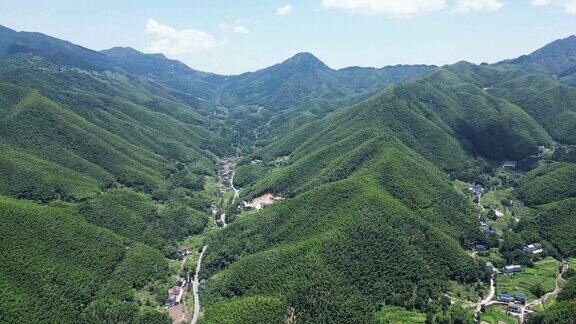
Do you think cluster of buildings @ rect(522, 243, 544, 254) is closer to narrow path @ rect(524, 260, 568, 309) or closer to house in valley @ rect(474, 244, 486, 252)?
narrow path @ rect(524, 260, 568, 309)

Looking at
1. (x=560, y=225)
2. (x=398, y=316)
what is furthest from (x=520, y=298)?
(x=560, y=225)

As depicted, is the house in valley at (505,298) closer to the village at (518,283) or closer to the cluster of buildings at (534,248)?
the village at (518,283)

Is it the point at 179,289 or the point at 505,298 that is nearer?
the point at 505,298

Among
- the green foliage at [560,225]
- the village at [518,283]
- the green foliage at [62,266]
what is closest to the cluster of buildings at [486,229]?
the village at [518,283]

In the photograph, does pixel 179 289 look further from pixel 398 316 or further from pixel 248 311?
pixel 398 316

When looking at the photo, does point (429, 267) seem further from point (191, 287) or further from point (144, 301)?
point (144, 301)

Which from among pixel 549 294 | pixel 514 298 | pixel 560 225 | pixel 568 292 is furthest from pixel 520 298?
pixel 560 225

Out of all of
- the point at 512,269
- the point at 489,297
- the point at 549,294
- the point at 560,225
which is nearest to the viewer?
the point at 549,294

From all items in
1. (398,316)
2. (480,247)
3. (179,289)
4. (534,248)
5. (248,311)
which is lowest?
(179,289)

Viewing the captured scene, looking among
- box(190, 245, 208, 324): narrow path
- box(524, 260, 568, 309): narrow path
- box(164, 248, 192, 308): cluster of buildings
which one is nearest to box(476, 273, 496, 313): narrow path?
box(524, 260, 568, 309): narrow path

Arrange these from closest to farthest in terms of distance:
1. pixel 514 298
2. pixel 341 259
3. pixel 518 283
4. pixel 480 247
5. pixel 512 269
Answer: pixel 514 298 < pixel 341 259 < pixel 518 283 < pixel 512 269 < pixel 480 247

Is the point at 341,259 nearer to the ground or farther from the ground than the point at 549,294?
farther from the ground
